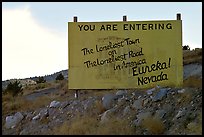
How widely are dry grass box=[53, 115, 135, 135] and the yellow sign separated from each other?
3458 mm

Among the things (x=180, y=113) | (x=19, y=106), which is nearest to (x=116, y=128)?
(x=180, y=113)

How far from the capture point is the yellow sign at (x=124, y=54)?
18.1m

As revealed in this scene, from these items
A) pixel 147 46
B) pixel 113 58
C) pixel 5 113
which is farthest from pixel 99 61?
pixel 5 113

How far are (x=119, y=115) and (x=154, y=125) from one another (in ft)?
7.09

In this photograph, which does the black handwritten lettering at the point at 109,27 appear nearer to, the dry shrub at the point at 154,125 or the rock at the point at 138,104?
the rock at the point at 138,104

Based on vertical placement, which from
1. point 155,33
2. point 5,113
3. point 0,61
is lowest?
point 5,113

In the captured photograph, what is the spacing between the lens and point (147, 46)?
18.2 m

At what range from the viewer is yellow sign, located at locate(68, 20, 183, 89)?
18125 millimetres

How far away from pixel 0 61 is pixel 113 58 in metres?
5.19

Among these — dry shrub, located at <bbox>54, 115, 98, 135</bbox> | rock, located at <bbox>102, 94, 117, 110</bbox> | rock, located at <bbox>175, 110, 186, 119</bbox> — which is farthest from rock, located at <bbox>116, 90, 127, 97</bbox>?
rock, located at <bbox>175, 110, 186, 119</bbox>

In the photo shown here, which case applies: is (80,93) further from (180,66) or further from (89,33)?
(180,66)

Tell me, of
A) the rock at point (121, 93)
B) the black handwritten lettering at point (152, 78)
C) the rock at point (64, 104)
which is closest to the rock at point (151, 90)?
the rock at point (121, 93)

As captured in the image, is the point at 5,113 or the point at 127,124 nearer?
the point at 127,124

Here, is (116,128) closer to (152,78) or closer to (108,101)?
(108,101)
